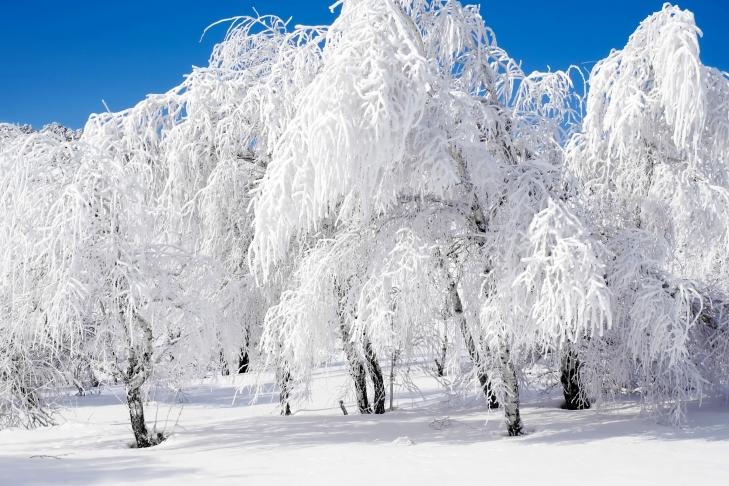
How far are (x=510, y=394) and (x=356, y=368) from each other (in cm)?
370

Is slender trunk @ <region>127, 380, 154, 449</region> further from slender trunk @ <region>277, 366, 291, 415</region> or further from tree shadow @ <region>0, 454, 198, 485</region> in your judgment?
slender trunk @ <region>277, 366, 291, 415</region>

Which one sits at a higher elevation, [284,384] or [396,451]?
[284,384]

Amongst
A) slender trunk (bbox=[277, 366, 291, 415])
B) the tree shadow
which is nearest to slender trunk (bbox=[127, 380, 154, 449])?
the tree shadow

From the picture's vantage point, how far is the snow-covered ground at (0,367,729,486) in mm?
6684

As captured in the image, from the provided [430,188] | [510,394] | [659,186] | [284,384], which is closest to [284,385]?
[284,384]

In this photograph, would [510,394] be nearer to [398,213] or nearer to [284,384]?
[398,213]

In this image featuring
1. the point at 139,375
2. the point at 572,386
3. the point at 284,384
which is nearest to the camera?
the point at 139,375

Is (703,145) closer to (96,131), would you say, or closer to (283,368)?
(283,368)

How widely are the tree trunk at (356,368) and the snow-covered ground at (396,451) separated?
73cm

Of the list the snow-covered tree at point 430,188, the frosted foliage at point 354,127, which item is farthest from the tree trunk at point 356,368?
the frosted foliage at point 354,127

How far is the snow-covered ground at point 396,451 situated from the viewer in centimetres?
668

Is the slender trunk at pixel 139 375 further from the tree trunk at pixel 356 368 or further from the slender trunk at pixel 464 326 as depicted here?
the slender trunk at pixel 464 326

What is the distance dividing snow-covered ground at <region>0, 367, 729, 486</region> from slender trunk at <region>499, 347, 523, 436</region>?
22 centimetres

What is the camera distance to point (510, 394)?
8.91 m
